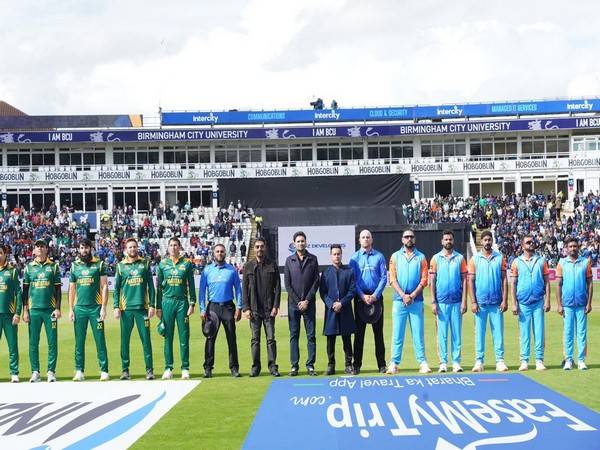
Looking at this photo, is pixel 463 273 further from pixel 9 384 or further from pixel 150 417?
pixel 9 384

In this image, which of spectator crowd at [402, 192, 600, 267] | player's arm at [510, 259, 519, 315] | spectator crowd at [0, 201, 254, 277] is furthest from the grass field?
spectator crowd at [0, 201, 254, 277]

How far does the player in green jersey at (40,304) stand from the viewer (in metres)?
11.1

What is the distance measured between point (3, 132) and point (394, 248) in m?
30.1

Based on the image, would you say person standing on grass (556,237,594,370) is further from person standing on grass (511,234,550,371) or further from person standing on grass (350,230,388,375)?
person standing on grass (350,230,388,375)

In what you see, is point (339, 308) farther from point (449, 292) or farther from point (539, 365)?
point (539, 365)

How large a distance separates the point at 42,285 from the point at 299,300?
3.61m

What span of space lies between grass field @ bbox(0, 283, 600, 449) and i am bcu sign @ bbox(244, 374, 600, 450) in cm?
27

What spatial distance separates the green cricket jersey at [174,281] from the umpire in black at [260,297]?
0.79 m

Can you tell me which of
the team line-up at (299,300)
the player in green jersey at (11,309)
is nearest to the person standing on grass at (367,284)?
the team line-up at (299,300)

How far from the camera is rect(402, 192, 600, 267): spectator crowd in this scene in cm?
3875

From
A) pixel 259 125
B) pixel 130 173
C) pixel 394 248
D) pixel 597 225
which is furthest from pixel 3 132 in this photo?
pixel 597 225

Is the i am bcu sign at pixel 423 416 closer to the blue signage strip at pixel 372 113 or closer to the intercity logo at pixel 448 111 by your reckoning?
the blue signage strip at pixel 372 113

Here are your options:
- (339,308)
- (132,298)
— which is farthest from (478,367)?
(132,298)

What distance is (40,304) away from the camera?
1116 centimetres
